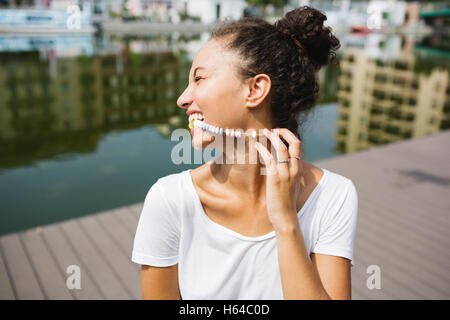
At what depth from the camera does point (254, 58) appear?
1372mm

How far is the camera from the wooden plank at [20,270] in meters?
2.97

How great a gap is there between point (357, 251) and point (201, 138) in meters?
2.82

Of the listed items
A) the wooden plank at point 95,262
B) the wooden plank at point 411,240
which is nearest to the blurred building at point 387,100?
the wooden plank at point 411,240

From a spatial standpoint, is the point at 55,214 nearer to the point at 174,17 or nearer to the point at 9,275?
the point at 9,275

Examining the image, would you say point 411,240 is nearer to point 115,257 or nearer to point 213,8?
point 115,257

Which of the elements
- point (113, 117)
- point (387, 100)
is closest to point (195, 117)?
point (113, 117)

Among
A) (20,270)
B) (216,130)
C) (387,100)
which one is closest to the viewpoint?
(216,130)

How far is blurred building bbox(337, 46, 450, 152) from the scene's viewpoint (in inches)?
519

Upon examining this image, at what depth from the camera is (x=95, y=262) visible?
3389mm

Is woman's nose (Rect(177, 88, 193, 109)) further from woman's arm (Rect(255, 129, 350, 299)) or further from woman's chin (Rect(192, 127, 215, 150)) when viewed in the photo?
woman's arm (Rect(255, 129, 350, 299))

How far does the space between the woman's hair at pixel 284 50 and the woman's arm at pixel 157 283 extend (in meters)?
0.78

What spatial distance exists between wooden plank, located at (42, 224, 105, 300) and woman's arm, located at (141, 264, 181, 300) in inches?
67.6

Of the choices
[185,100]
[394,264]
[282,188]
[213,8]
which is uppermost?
[213,8]
